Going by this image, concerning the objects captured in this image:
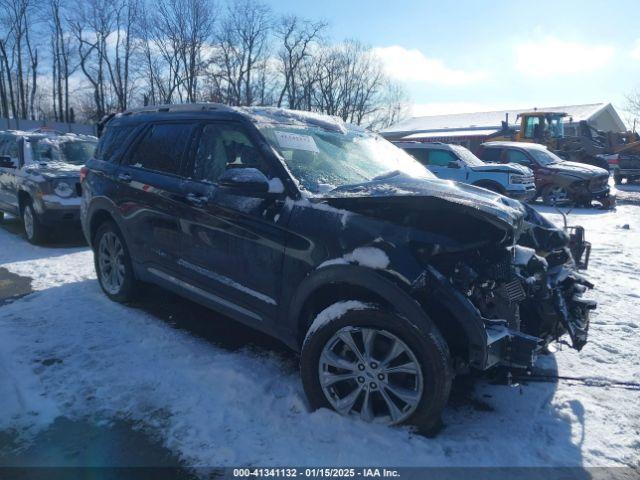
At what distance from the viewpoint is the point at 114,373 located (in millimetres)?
3322

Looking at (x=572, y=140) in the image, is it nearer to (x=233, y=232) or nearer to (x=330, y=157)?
(x=330, y=157)

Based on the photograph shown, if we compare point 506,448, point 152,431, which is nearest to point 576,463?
point 506,448

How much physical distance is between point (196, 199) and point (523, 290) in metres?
2.39

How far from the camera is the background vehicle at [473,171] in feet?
38.4

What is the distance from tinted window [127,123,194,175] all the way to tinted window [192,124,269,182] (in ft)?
0.71

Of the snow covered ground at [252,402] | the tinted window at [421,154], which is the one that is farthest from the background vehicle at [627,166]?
the snow covered ground at [252,402]

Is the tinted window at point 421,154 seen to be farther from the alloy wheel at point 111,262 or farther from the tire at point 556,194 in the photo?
the alloy wheel at point 111,262

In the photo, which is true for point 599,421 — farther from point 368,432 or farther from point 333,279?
point 333,279

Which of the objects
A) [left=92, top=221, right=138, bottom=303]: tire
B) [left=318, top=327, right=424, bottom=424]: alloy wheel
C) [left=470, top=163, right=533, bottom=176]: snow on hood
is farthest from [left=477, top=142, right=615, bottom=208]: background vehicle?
[left=318, top=327, right=424, bottom=424]: alloy wheel

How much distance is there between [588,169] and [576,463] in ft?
42.8

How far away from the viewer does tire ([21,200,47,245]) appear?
7.12 m

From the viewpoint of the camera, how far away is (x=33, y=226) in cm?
722

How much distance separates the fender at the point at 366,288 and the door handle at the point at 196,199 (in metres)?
1.12

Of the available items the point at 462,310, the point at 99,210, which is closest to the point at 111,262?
the point at 99,210
